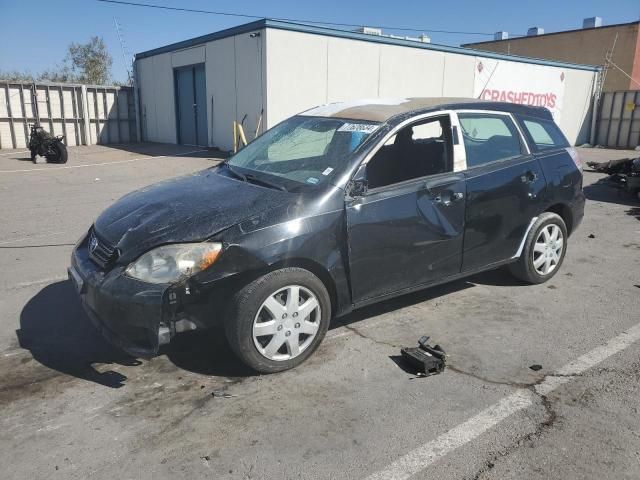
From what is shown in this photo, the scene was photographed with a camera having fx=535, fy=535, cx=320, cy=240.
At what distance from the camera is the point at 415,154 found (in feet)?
14.2

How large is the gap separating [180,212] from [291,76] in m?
13.0

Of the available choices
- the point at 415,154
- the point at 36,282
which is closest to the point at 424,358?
the point at 415,154

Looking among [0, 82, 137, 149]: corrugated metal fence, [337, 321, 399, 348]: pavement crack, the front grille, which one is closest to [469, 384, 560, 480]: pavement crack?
[337, 321, 399, 348]: pavement crack

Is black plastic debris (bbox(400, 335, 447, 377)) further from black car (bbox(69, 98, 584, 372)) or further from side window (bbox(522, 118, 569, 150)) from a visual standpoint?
side window (bbox(522, 118, 569, 150))

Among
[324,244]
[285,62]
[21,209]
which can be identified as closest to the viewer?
[324,244]

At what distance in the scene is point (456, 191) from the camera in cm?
419

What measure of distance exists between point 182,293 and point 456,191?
2.26m

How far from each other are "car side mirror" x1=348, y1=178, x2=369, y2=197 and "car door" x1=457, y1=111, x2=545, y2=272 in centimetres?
104

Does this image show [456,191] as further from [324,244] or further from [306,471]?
[306,471]

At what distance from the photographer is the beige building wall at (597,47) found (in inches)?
1077

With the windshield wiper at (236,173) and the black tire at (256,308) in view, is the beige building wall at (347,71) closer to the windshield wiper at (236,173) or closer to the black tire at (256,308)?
the windshield wiper at (236,173)

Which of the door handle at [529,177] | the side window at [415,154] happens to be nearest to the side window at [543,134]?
the door handle at [529,177]

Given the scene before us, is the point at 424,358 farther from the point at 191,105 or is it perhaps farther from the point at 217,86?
the point at 191,105

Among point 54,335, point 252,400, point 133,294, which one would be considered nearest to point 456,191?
point 252,400
